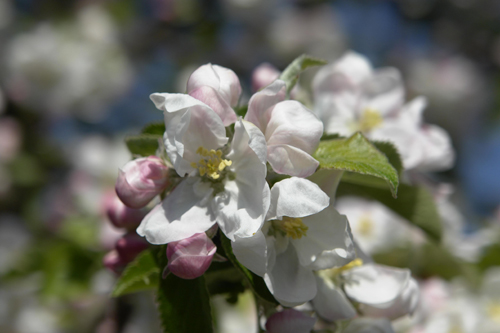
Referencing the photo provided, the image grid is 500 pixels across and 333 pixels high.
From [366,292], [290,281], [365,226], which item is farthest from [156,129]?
[365,226]

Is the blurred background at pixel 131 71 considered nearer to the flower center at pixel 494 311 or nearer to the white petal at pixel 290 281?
the flower center at pixel 494 311

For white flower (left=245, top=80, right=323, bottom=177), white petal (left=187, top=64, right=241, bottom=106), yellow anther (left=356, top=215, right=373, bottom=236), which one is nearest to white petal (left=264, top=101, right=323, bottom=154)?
white flower (left=245, top=80, right=323, bottom=177)

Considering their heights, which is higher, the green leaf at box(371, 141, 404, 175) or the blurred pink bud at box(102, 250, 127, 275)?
the green leaf at box(371, 141, 404, 175)

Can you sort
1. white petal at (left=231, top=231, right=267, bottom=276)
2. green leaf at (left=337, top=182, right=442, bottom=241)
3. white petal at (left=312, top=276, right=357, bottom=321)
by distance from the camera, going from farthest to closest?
green leaf at (left=337, top=182, right=442, bottom=241)
white petal at (left=312, top=276, right=357, bottom=321)
white petal at (left=231, top=231, right=267, bottom=276)

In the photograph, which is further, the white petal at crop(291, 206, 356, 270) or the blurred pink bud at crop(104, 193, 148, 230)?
the blurred pink bud at crop(104, 193, 148, 230)

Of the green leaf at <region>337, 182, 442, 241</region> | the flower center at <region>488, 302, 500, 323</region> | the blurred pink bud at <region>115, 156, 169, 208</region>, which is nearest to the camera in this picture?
the blurred pink bud at <region>115, 156, 169, 208</region>

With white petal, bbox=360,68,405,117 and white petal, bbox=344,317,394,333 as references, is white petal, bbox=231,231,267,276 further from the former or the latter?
white petal, bbox=360,68,405,117

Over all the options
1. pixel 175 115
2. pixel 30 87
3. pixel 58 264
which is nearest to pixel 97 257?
pixel 58 264

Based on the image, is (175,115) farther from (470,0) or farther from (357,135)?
(470,0)
